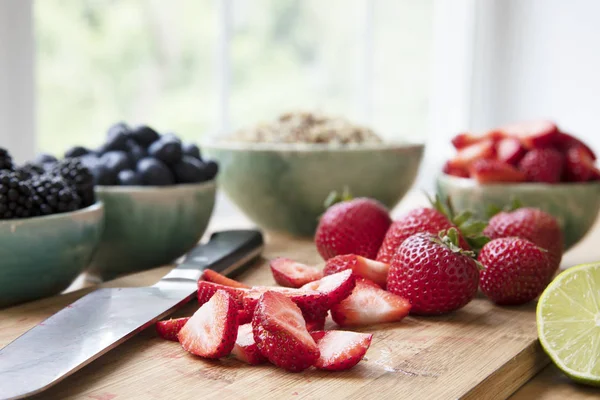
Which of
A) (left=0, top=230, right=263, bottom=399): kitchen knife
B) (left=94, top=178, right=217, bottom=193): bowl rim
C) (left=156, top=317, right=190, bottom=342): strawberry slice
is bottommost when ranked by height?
(left=156, top=317, right=190, bottom=342): strawberry slice

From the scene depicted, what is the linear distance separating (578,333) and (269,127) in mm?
891

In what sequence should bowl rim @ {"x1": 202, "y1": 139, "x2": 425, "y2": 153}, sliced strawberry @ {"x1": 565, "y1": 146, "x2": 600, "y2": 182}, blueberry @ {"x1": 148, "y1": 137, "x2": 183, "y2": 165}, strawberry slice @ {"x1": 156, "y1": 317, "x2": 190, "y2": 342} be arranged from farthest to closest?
bowl rim @ {"x1": 202, "y1": 139, "x2": 425, "y2": 153} < sliced strawberry @ {"x1": 565, "y1": 146, "x2": 600, "y2": 182} < blueberry @ {"x1": 148, "y1": 137, "x2": 183, "y2": 165} < strawberry slice @ {"x1": 156, "y1": 317, "x2": 190, "y2": 342}

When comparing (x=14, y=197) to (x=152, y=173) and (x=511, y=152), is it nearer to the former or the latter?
(x=152, y=173)

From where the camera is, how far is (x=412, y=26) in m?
3.97

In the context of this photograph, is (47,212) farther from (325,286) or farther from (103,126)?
(103,126)

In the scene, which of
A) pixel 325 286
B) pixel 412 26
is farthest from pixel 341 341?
pixel 412 26

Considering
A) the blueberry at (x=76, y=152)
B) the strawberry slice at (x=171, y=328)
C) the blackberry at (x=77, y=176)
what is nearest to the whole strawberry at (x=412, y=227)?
the strawberry slice at (x=171, y=328)

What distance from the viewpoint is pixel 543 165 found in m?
1.23

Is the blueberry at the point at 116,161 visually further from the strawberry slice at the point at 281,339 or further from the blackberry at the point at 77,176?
the strawberry slice at the point at 281,339

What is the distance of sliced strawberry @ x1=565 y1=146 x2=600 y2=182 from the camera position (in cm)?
125

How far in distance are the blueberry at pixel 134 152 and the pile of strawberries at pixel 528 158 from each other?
1.90 ft

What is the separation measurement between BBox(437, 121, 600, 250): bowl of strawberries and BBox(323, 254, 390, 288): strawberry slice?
352 mm

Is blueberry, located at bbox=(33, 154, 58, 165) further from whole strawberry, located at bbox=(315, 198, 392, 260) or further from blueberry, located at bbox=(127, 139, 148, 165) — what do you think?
whole strawberry, located at bbox=(315, 198, 392, 260)

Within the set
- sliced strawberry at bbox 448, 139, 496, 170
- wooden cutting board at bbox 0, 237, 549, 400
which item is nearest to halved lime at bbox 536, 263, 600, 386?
wooden cutting board at bbox 0, 237, 549, 400
